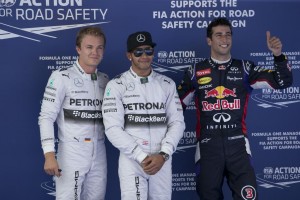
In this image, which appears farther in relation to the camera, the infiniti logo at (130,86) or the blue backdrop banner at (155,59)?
the blue backdrop banner at (155,59)

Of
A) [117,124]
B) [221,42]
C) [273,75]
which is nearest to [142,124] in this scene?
[117,124]

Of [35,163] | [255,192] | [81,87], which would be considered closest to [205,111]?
[255,192]

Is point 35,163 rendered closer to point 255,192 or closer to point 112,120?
point 112,120

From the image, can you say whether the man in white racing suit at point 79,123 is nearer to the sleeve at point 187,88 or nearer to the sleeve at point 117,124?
the sleeve at point 117,124

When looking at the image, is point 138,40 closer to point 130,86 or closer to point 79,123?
point 130,86

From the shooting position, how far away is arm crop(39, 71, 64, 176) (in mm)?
2307

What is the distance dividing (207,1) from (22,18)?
149cm

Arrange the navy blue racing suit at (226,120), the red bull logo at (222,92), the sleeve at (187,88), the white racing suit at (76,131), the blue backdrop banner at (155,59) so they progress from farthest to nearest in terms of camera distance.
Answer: the blue backdrop banner at (155,59)
the sleeve at (187,88)
the red bull logo at (222,92)
the navy blue racing suit at (226,120)
the white racing suit at (76,131)

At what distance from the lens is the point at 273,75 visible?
→ 8.39ft

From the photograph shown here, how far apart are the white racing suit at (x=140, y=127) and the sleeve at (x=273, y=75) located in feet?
1.94

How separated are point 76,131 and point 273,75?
1.39 meters

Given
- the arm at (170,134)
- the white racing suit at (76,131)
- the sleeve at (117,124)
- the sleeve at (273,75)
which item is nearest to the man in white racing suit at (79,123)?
the white racing suit at (76,131)

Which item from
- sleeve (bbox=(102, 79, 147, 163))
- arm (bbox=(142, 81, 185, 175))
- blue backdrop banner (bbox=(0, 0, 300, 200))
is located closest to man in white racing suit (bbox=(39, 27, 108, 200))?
sleeve (bbox=(102, 79, 147, 163))

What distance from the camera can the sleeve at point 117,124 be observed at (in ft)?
7.45
